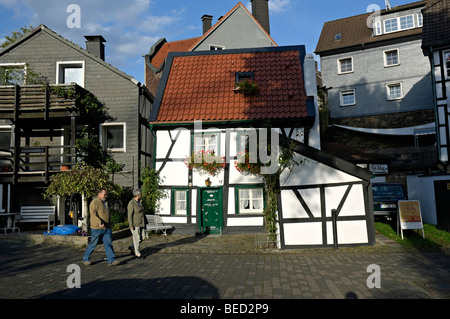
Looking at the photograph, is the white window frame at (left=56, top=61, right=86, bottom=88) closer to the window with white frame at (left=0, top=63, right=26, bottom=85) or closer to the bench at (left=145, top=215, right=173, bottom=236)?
the window with white frame at (left=0, top=63, right=26, bottom=85)

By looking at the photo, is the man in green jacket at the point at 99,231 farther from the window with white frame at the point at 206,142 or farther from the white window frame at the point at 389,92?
the white window frame at the point at 389,92

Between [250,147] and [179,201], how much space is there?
14.0ft

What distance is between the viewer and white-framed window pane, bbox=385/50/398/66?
27.6m

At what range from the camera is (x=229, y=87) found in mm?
15766

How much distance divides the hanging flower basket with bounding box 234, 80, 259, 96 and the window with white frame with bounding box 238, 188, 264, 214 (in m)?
4.25

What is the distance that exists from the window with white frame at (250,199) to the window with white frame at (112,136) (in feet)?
19.9

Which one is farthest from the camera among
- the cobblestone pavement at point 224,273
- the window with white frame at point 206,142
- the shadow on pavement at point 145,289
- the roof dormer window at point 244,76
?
the roof dormer window at point 244,76

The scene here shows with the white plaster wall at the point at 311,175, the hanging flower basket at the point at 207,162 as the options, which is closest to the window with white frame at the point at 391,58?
the hanging flower basket at the point at 207,162

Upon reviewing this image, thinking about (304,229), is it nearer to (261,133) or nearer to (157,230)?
(261,133)

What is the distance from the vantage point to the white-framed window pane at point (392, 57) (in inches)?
1087

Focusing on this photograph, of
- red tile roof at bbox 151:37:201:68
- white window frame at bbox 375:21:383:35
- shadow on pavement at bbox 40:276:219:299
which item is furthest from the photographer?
red tile roof at bbox 151:37:201:68

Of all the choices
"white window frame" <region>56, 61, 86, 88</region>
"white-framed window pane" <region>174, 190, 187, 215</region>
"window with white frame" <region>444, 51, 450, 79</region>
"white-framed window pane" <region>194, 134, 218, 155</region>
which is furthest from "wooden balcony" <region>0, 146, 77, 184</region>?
"window with white frame" <region>444, 51, 450, 79</region>

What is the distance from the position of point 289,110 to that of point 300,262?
23.8 ft

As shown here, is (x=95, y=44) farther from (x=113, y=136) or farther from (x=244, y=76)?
(x=244, y=76)
